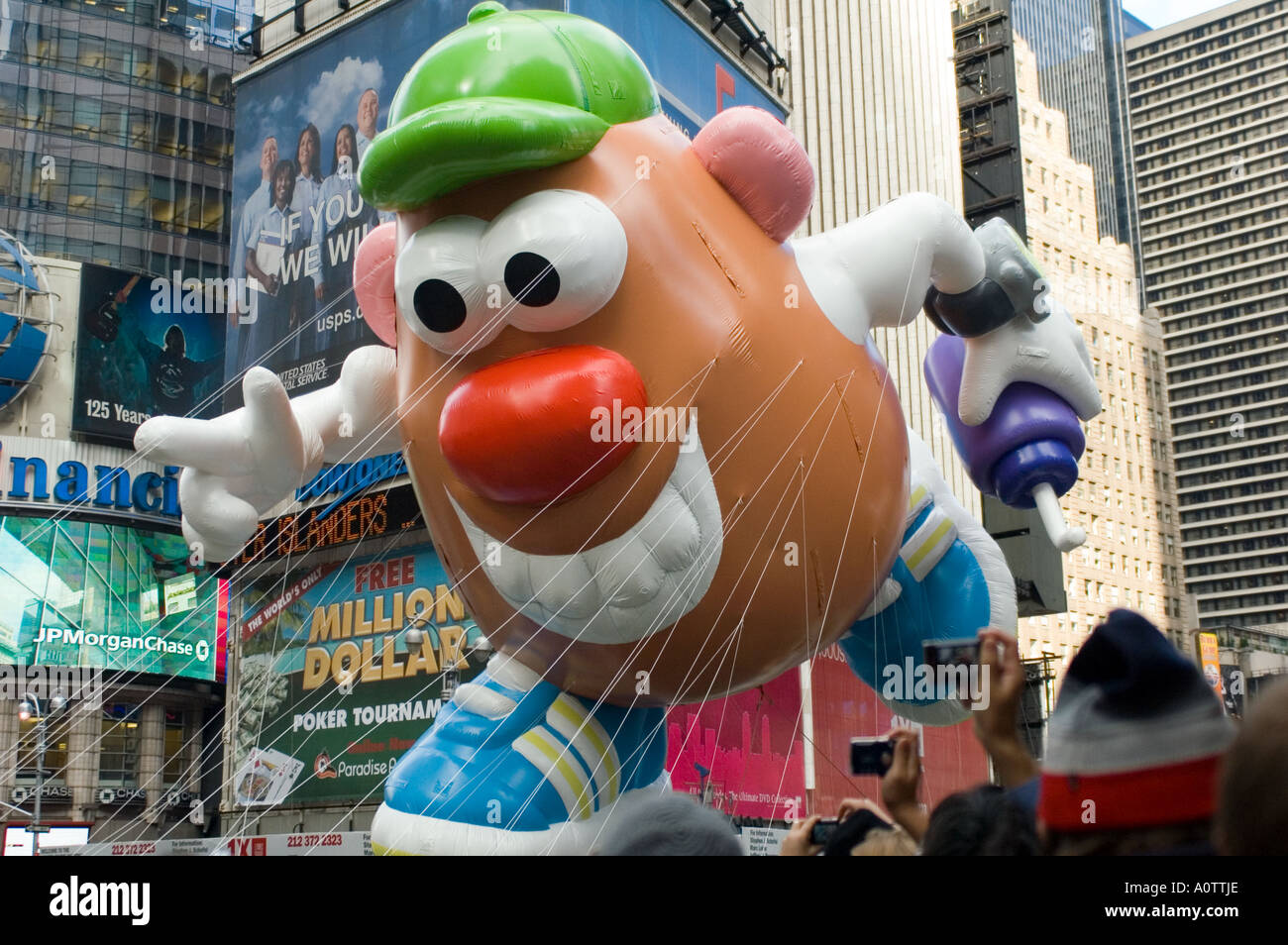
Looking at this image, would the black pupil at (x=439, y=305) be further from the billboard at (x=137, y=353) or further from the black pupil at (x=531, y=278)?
the billboard at (x=137, y=353)

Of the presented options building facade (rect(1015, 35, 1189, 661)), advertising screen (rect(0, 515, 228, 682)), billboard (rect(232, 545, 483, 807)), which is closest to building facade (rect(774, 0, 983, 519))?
billboard (rect(232, 545, 483, 807))

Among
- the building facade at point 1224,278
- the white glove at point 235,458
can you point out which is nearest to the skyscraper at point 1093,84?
the building facade at point 1224,278

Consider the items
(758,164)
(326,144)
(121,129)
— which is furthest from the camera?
(121,129)

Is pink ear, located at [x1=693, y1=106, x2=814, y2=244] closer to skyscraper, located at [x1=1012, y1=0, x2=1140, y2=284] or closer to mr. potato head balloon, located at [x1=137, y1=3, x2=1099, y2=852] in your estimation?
mr. potato head balloon, located at [x1=137, y1=3, x2=1099, y2=852]

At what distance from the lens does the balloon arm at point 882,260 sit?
575 centimetres

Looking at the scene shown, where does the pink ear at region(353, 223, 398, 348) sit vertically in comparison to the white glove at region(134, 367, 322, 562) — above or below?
above

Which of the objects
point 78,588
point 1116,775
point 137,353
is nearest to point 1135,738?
point 1116,775

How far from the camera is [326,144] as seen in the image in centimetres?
2222

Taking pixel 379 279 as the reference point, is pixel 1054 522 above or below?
below

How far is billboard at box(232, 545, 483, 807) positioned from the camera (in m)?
21.2

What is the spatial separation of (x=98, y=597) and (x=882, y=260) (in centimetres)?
2699

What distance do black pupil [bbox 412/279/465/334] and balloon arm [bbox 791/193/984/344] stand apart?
5.00ft

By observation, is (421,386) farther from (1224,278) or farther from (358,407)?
(1224,278)

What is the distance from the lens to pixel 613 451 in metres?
4.98
